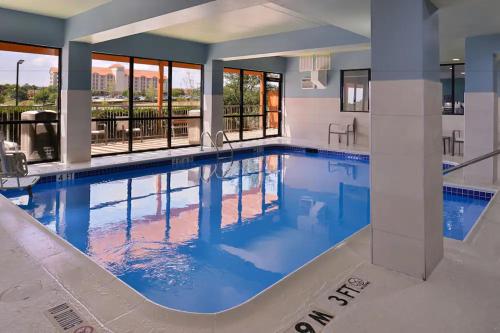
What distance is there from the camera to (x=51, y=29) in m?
7.38

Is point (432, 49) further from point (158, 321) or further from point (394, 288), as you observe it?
point (158, 321)

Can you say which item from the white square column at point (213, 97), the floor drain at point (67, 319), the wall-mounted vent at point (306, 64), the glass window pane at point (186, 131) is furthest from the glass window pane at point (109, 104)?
the floor drain at point (67, 319)

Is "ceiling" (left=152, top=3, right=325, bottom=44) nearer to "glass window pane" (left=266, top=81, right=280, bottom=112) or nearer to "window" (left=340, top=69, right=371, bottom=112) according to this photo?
"glass window pane" (left=266, top=81, right=280, bottom=112)

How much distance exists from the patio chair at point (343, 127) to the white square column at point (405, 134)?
29.4 ft

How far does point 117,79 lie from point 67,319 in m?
7.90

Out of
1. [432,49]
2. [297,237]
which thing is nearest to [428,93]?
[432,49]

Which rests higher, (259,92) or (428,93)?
(259,92)

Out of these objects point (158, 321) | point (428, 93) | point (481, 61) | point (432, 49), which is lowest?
point (158, 321)

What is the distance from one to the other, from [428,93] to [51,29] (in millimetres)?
7272

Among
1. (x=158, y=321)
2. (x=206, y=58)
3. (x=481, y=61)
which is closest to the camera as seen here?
(x=158, y=321)

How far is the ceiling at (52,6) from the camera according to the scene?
6.24 metres

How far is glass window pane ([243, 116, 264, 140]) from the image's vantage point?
41.8ft

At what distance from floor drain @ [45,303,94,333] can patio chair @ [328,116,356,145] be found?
1051cm

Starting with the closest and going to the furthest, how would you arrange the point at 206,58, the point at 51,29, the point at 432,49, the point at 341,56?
the point at 432,49 < the point at 51,29 < the point at 206,58 < the point at 341,56
